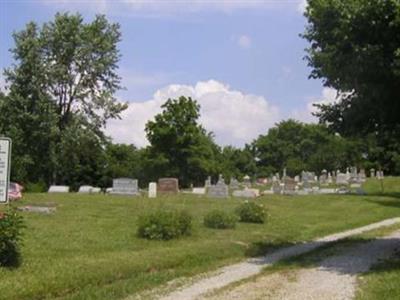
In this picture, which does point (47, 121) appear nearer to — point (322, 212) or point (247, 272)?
point (322, 212)

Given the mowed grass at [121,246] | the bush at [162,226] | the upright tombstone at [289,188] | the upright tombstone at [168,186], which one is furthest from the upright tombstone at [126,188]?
the bush at [162,226]

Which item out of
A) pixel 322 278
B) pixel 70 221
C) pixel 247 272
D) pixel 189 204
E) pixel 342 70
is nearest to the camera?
pixel 322 278

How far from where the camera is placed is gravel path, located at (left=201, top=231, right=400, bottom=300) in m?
11.8

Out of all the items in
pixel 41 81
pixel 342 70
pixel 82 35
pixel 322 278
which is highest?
pixel 82 35

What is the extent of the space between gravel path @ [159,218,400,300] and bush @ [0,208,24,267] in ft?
10.6

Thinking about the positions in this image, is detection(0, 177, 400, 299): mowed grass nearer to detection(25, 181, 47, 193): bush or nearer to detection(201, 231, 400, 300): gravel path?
detection(201, 231, 400, 300): gravel path

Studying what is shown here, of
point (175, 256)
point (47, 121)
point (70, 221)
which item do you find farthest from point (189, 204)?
point (47, 121)

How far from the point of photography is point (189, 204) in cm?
3156

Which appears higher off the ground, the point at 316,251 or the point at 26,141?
the point at 26,141

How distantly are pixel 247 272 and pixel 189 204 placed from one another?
1682 cm

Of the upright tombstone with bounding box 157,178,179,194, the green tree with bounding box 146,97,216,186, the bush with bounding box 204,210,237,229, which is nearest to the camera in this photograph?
the bush with bounding box 204,210,237,229

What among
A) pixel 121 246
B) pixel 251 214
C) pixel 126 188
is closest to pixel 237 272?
Answer: pixel 121 246

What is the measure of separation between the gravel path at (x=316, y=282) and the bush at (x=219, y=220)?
5.45m

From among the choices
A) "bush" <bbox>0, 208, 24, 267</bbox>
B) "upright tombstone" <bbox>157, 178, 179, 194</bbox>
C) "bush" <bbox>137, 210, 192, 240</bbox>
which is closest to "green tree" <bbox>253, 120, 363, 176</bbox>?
"upright tombstone" <bbox>157, 178, 179, 194</bbox>
